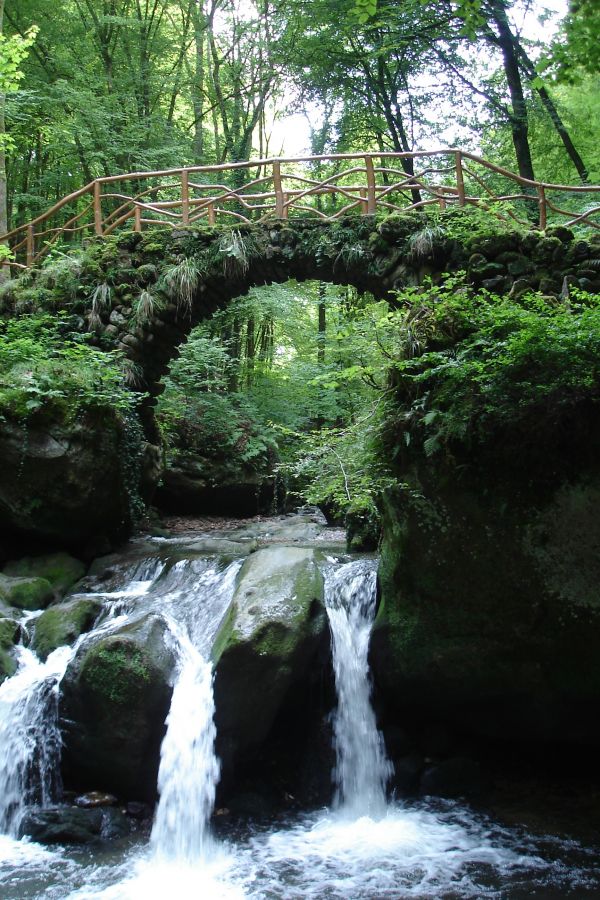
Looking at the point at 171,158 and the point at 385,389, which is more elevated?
the point at 171,158

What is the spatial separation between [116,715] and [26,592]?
278 centimetres

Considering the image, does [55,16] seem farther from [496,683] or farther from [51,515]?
[496,683]

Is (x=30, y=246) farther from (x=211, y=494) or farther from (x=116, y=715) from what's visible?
(x=116, y=715)

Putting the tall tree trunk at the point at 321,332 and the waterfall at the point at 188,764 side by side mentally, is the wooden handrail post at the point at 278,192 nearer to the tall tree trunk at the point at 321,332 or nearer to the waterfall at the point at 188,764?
the tall tree trunk at the point at 321,332

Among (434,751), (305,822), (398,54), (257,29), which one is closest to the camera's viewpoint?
(305,822)

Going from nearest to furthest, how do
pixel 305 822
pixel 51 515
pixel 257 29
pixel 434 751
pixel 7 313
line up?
1. pixel 305 822
2. pixel 434 751
3. pixel 51 515
4. pixel 7 313
5. pixel 257 29

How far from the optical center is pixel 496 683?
5.78m

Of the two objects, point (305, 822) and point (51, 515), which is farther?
point (51, 515)

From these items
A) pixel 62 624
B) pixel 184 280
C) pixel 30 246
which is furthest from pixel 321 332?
pixel 62 624

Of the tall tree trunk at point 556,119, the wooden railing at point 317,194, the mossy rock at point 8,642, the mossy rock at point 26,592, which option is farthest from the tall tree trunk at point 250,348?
the mossy rock at point 8,642

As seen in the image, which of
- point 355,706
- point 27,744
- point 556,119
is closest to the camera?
point 27,744

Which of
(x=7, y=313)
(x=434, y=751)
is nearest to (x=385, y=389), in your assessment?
(x=434, y=751)

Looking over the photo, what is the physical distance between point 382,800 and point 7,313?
9380 mm

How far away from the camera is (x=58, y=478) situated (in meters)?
8.92
